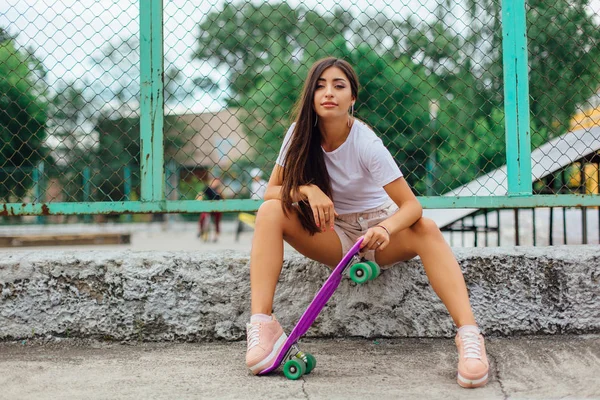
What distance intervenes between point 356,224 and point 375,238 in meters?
0.38

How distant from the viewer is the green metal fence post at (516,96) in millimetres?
2643

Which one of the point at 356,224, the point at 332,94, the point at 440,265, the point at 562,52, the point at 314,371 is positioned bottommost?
the point at 314,371

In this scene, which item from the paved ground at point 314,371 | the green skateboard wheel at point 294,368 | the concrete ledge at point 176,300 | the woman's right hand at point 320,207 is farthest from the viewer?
the concrete ledge at point 176,300

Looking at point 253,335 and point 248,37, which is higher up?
point 248,37

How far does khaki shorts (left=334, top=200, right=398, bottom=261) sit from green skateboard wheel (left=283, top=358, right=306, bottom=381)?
0.49m

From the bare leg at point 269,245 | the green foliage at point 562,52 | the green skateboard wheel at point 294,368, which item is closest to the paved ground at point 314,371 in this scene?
the green skateboard wheel at point 294,368

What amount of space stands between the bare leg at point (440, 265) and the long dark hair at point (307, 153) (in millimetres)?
357

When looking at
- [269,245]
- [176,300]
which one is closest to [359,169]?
[269,245]

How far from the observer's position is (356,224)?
2.38 m

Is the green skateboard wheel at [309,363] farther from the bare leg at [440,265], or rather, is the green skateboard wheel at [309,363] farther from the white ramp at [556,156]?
the white ramp at [556,156]

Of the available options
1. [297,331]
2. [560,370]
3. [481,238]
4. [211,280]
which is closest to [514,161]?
[560,370]

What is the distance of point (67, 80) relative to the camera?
2750mm

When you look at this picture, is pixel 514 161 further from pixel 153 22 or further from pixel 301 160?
pixel 153 22

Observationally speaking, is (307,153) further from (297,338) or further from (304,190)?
(297,338)
